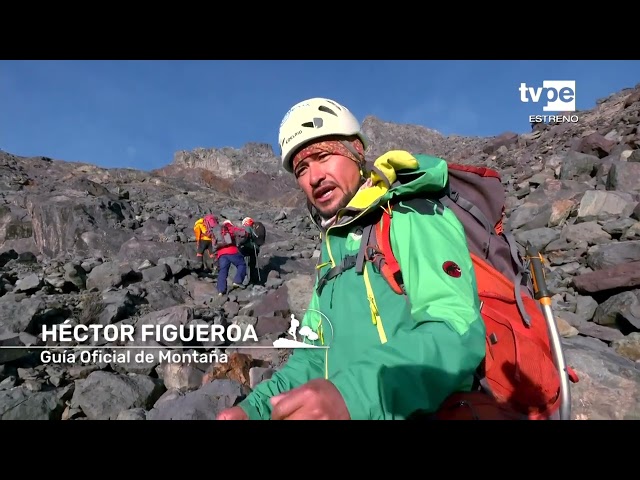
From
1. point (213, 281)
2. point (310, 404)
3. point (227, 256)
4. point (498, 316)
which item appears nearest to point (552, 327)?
point (498, 316)

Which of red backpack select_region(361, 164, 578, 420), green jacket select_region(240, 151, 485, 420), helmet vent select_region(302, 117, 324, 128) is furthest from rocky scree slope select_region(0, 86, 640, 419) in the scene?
helmet vent select_region(302, 117, 324, 128)

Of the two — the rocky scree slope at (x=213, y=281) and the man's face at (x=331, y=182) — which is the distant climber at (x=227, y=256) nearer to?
the rocky scree slope at (x=213, y=281)

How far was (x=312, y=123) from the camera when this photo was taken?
221 cm

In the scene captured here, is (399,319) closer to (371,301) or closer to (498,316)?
(371,301)

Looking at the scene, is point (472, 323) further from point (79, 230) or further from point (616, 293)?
point (79, 230)

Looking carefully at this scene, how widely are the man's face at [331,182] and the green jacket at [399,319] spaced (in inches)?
7.5

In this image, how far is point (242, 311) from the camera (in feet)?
26.7

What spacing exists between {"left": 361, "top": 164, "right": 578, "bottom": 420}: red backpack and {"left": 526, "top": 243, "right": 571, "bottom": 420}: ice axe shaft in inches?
0.8

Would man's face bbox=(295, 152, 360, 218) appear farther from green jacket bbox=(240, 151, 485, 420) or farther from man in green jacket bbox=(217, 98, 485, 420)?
green jacket bbox=(240, 151, 485, 420)

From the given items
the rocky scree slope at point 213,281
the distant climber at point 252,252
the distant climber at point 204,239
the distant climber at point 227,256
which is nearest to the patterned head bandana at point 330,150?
the rocky scree slope at point 213,281

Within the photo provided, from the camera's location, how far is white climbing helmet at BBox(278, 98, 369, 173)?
7.13ft

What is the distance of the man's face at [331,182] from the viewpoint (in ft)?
6.72
